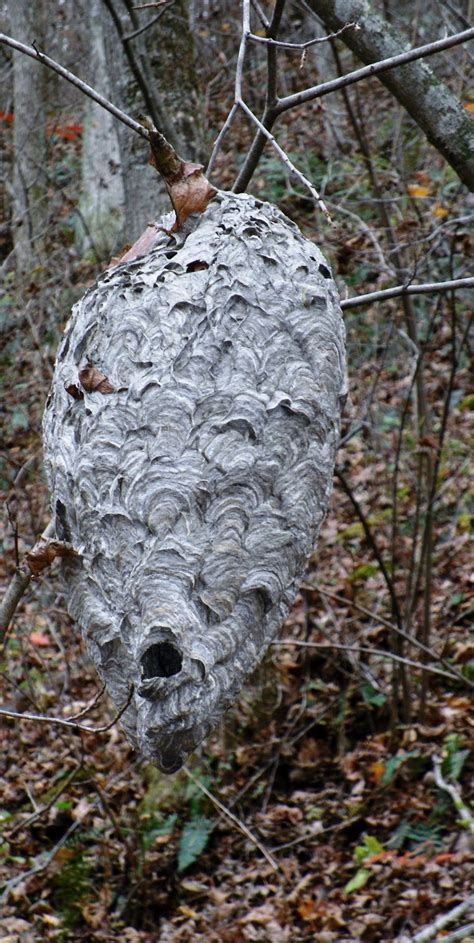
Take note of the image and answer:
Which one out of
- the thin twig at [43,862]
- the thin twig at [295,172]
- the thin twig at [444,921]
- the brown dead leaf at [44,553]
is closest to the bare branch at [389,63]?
the thin twig at [295,172]

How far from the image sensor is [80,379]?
193cm

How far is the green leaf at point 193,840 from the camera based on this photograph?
5164 mm

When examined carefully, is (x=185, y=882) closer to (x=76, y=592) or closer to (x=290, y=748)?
(x=290, y=748)

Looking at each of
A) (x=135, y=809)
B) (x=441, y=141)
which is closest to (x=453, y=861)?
(x=135, y=809)

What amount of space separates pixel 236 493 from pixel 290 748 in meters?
4.13

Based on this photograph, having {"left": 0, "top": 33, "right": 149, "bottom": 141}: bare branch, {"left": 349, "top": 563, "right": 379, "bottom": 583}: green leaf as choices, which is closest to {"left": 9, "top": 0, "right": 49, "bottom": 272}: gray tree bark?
{"left": 349, "top": 563, "right": 379, "bottom": 583}: green leaf

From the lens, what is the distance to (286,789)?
18.3ft

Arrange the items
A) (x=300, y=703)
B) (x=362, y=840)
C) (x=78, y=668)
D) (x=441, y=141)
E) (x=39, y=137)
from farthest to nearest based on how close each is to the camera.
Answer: (x=39, y=137) → (x=78, y=668) → (x=300, y=703) → (x=362, y=840) → (x=441, y=141)

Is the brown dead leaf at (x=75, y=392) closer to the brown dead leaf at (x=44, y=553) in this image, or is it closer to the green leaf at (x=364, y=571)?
the brown dead leaf at (x=44, y=553)

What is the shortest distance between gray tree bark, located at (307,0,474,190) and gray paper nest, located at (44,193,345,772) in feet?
2.80

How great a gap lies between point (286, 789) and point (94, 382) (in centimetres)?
423

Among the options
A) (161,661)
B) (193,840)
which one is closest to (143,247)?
(161,661)

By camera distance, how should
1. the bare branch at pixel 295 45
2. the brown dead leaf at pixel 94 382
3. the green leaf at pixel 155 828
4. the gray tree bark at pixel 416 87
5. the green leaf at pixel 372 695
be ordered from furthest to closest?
1. the green leaf at pixel 372 695
2. the green leaf at pixel 155 828
3. the gray tree bark at pixel 416 87
4. the bare branch at pixel 295 45
5. the brown dead leaf at pixel 94 382

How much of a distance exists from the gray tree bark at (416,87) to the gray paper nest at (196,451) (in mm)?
853
